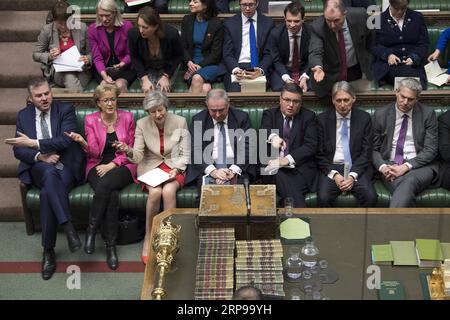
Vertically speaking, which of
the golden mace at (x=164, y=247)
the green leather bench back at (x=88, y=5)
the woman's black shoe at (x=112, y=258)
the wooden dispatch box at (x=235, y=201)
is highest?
the green leather bench back at (x=88, y=5)

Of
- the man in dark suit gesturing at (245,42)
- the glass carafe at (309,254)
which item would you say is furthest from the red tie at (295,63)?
the glass carafe at (309,254)

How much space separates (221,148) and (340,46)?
1289mm

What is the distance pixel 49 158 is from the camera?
571 cm

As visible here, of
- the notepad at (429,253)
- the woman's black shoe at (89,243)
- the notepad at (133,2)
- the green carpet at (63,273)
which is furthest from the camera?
the notepad at (133,2)

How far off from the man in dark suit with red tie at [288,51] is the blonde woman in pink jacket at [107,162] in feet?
4.23

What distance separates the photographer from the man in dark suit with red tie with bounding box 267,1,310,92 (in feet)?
20.9

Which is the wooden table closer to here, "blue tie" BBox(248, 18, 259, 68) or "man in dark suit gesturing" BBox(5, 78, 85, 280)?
→ "man in dark suit gesturing" BBox(5, 78, 85, 280)

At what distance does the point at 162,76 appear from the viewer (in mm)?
6418

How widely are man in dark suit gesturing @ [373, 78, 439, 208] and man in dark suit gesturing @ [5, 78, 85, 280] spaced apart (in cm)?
217

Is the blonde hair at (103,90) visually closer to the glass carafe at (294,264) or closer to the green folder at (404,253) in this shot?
the glass carafe at (294,264)

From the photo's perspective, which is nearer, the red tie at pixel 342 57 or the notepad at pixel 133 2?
the red tie at pixel 342 57

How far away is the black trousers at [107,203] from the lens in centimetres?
561

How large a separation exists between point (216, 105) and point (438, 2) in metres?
2.80

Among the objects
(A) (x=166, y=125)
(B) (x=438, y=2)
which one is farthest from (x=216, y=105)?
(B) (x=438, y=2)
